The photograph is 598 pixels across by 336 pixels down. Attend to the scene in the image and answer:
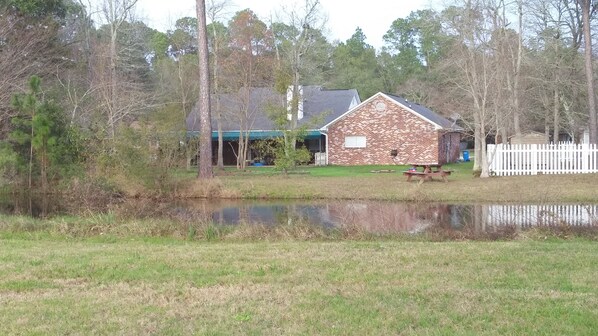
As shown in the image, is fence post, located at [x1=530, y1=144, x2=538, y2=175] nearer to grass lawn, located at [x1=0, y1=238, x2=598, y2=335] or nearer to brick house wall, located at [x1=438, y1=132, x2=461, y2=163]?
brick house wall, located at [x1=438, y1=132, x2=461, y2=163]

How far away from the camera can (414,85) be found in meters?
60.6

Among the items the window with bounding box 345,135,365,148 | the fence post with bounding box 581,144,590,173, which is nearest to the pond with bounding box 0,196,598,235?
the fence post with bounding box 581,144,590,173

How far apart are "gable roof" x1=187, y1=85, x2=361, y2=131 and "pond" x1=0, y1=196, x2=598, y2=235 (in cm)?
1608

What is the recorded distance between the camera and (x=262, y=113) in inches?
1608

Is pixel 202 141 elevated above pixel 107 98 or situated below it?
below

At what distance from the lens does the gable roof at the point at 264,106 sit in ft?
125

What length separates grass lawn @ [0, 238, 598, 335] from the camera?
5.70 m

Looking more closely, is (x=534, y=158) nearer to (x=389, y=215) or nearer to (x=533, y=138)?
(x=389, y=215)

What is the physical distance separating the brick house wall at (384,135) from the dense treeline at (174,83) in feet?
8.06

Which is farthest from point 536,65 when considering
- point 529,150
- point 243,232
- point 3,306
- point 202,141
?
point 3,306

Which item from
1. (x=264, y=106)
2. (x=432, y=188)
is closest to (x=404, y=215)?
(x=432, y=188)

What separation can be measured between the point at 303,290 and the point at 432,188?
16.1m

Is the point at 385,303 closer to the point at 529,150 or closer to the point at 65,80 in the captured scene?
the point at 529,150

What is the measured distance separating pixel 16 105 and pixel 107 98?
330 inches
